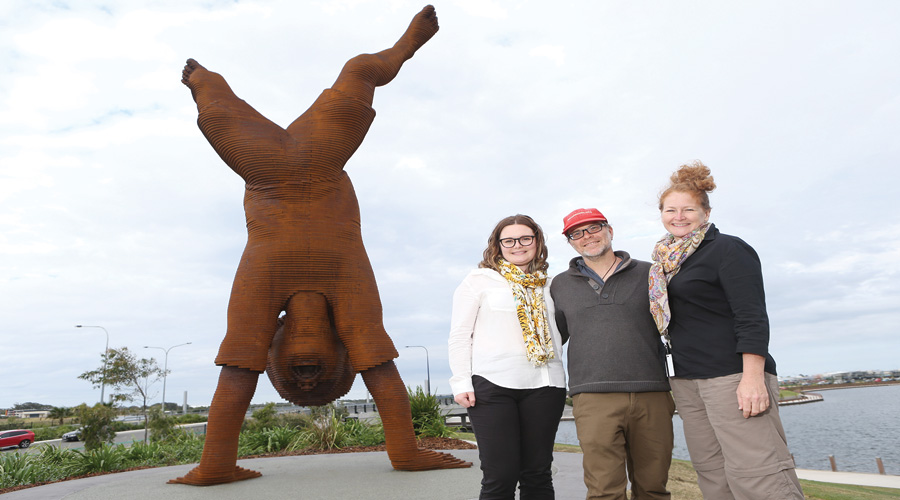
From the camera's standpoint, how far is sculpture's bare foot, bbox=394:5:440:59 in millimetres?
6996

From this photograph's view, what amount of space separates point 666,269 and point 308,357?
12.3 feet

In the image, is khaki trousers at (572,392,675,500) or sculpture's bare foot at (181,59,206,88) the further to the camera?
sculpture's bare foot at (181,59,206,88)

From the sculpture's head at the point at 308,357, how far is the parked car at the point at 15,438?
27.4 meters

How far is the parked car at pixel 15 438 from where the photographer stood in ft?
82.6

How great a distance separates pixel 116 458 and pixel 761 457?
9671mm

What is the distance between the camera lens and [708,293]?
2922 millimetres

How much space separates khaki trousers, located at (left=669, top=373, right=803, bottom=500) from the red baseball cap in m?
1.01

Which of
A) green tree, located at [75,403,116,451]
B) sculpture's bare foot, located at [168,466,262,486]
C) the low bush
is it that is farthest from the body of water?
sculpture's bare foot, located at [168,466,262,486]

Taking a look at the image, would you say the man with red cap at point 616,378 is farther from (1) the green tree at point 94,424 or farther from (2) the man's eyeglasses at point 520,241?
(1) the green tree at point 94,424

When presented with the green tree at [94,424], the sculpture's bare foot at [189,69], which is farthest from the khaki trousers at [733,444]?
the green tree at [94,424]

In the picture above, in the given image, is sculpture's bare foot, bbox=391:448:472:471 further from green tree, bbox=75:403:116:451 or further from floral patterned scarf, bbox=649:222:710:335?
green tree, bbox=75:403:116:451

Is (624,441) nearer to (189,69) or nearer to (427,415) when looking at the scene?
(189,69)

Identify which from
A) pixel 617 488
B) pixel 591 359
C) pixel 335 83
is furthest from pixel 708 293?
pixel 335 83

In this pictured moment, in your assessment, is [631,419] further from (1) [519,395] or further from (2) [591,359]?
(1) [519,395]
